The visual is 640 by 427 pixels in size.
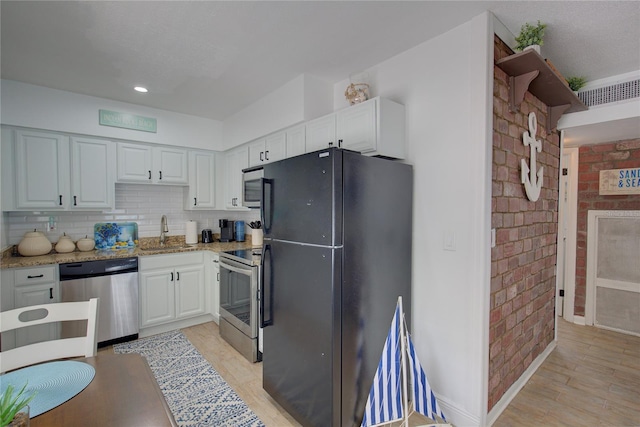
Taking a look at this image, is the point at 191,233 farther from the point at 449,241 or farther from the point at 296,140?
the point at 449,241

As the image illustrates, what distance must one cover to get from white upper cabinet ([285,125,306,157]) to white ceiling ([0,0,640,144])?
1.51ft

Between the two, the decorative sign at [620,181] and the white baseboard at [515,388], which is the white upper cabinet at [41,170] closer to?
the white baseboard at [515,388]

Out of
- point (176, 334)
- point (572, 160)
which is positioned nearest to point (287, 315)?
point (176, 334)

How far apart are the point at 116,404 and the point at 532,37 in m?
2.71

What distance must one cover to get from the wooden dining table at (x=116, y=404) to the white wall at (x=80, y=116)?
3.00 m

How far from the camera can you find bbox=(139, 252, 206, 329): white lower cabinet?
3.22m

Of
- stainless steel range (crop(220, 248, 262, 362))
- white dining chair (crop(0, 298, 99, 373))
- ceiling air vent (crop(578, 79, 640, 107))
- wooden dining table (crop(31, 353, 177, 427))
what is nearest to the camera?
wooden dining table (crop(31, 353, 177, 427))

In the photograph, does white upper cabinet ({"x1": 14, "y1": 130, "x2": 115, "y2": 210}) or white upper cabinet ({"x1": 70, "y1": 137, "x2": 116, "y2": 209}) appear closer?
white upper cabinet ({"x1": 14, "y1": 130, "x2": 115, "y2": 210})

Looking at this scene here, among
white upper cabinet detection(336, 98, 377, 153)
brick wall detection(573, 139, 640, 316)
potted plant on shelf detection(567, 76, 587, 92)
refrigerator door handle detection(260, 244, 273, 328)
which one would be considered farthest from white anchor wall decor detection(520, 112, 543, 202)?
refrigerator door handle detection(260, 244, 273, 328)

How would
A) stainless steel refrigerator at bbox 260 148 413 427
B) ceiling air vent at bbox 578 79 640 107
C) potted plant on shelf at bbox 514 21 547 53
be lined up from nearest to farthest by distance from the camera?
stainless steel refrigerator at bbox 260 148 413 427 < potted plant on shelf at bbox 514 21 547 53 < ceiling air vent at bbox 578 79 640 107

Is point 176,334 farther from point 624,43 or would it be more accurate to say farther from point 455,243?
point 624,43

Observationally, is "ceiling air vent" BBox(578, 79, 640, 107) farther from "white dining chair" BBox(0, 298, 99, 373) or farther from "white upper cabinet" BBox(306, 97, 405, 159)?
"white dining chair" BBox(0, 298, 99, 373)

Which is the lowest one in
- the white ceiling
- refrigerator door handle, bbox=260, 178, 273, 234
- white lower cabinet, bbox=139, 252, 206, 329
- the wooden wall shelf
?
white lower cabinet, bbox=139, 252, 206, 329

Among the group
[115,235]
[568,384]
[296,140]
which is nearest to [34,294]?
[115,235]
